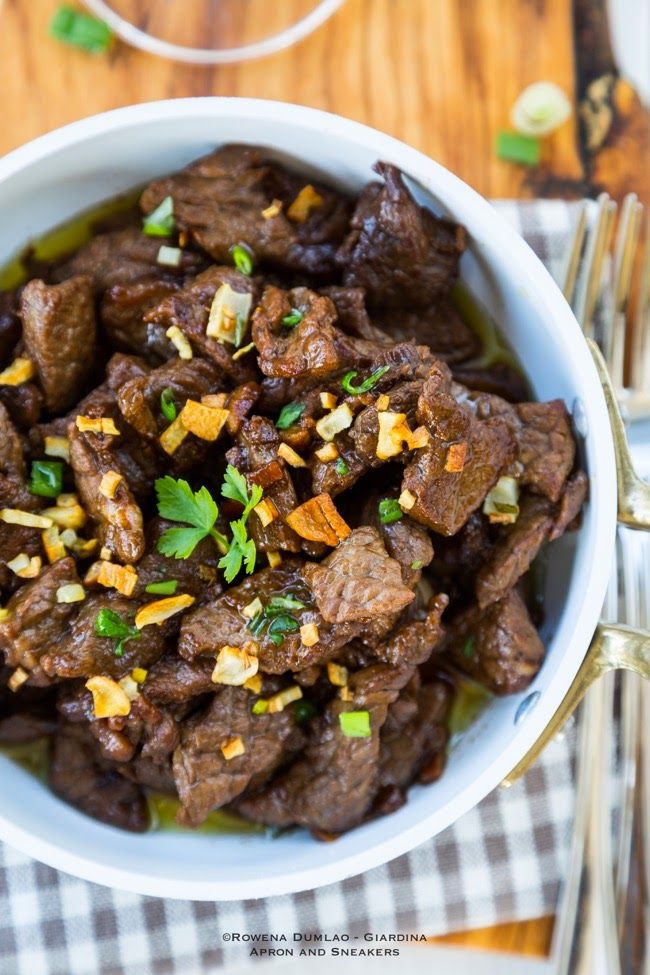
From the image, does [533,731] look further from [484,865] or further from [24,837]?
[24,837]

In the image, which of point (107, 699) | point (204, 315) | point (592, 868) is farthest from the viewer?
point (592, 868)

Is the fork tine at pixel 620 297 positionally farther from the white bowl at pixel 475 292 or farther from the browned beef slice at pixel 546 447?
the browned beef slice at pixel 546 447

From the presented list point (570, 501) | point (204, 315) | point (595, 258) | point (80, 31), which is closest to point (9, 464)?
point (204, 315)

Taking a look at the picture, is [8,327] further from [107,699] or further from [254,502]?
[107,699]

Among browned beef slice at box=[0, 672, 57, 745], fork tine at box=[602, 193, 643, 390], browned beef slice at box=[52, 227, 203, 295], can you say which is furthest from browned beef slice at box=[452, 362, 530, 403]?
browned beef slice at box=[0, 672, 57, 745]

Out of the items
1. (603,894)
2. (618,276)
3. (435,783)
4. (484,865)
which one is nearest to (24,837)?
(435,783)

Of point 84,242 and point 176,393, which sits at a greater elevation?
point 84,242

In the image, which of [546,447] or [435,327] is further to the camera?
[435,327]
